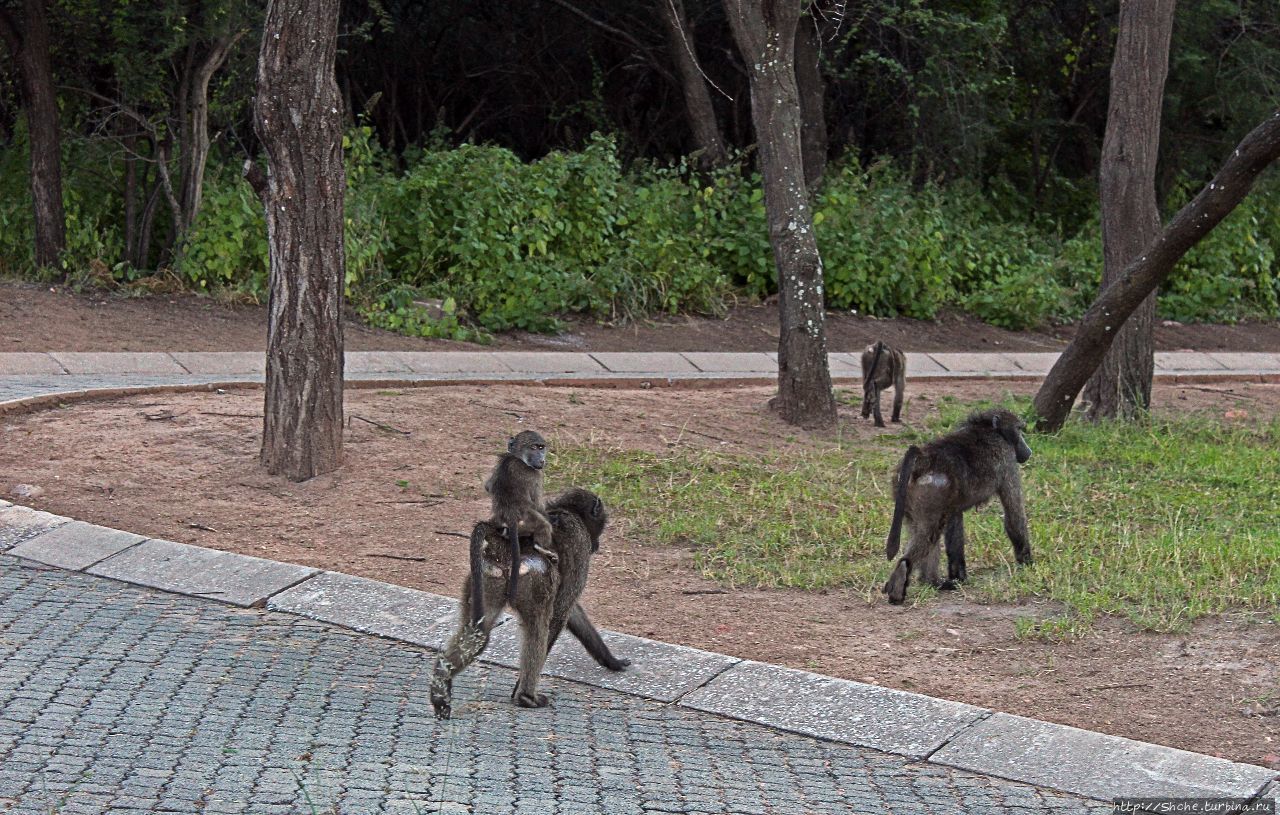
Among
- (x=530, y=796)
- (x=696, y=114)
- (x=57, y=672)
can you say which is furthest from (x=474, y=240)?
(x=530, y=796)

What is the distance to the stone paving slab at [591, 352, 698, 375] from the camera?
53.5ft

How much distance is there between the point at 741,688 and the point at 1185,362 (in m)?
14.1

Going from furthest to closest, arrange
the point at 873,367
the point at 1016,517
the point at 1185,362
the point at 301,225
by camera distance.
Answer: the point at 1185,362, the point at 873,367, the point at 301,225, the point at 1016,517

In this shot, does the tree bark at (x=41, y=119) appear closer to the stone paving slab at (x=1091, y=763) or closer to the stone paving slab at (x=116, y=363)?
the stone paving slab at (x=116, y=363)

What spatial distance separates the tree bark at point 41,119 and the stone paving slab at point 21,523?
1026 cm

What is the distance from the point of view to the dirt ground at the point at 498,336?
16.2 m

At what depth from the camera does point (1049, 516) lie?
32.1ft

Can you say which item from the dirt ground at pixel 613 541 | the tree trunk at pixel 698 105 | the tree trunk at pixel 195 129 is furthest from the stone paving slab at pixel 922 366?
the tree trunk at pixel 195 129

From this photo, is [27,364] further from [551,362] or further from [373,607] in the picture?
[373,607]

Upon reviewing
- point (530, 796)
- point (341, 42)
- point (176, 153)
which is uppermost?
point (341, 42)

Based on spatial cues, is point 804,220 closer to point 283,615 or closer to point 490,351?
point 490,351

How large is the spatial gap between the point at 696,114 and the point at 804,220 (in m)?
10.2

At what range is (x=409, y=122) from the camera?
25.7 m

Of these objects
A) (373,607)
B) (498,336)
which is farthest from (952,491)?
(498,336)
